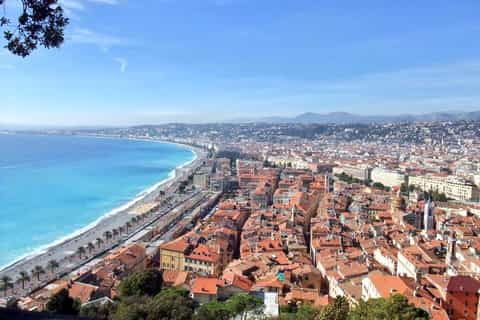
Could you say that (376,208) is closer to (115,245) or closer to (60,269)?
(115,245)

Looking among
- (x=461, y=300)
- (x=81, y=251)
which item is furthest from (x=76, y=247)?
(x=461, y=300)

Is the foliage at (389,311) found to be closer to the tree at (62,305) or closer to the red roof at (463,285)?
the red roof at (463,285)

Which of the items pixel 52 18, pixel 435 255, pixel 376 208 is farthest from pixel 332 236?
pixel 52 18

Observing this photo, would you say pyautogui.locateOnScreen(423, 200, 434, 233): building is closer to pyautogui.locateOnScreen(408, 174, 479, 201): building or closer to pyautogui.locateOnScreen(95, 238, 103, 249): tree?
pyautogui.locateOnScreen(408, 174, 479, 201): building

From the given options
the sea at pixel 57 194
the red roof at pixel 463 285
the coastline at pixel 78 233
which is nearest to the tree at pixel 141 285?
the coastline at pixel 78 233

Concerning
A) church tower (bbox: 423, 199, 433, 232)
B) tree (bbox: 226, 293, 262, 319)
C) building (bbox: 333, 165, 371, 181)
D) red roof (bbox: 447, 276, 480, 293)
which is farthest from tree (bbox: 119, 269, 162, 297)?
building (bbox: 333, 165, 371, 181)

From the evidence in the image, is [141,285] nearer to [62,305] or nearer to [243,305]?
[62,305]
